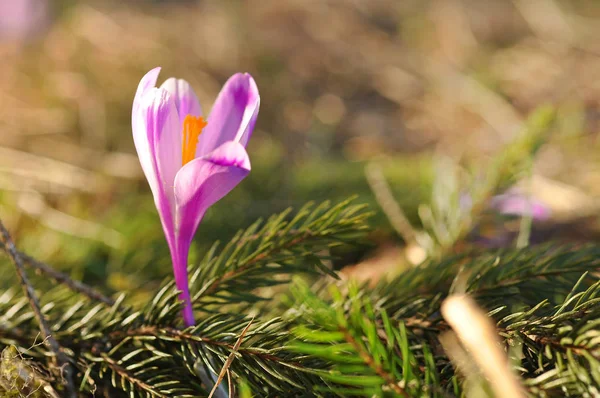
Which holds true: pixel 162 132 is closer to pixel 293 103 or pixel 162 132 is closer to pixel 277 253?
pixel 277 253

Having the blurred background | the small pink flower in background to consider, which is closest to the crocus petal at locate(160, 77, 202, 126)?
the blurred background

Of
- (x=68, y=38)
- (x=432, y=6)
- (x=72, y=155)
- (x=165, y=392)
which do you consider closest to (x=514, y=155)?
(x=165, y=392)

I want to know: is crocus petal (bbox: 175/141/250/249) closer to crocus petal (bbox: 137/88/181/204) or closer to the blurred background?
crocus petal (bbox: 137/88/181/204)

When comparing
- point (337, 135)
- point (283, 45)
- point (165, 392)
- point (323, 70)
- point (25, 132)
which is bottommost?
point (165, 392)

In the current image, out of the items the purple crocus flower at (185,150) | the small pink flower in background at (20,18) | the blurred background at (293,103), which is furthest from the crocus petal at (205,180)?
the small pink flower in background at (20,18)

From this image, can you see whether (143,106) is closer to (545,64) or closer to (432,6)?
(545,64)

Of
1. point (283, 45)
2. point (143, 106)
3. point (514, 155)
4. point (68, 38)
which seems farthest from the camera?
point (283, 45)
